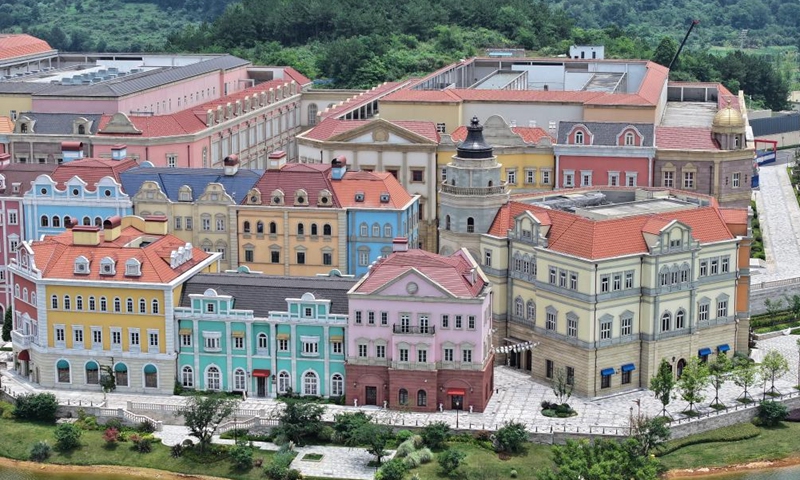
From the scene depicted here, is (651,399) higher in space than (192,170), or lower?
lower

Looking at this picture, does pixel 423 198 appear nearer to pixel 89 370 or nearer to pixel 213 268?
pixel 213 268

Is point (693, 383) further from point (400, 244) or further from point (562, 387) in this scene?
point (400, 244)

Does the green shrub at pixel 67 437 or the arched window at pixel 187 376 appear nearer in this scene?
the green shrub at pixel 67 437

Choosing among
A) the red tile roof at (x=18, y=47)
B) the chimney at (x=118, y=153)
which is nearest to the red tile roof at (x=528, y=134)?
the chimney at (x=118, y=153)

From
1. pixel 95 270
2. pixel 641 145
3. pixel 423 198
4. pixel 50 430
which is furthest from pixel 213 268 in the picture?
pixel 641 145

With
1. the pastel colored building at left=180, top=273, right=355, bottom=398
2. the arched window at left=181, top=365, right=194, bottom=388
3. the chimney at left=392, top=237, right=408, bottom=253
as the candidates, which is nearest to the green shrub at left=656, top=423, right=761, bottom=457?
the chimney at left=392, top=237, right=408, bottom=253

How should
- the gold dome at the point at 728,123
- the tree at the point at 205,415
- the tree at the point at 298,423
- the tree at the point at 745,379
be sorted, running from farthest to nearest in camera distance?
1. the gold dome at the point at 728,123
2. the tree at the point at 745,379
3. the tree at the point at 298,423
4. the tree at the point at 205,415

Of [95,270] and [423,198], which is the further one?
[423,198]

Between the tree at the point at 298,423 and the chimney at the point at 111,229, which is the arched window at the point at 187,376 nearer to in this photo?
the tree at the point at 298,423
